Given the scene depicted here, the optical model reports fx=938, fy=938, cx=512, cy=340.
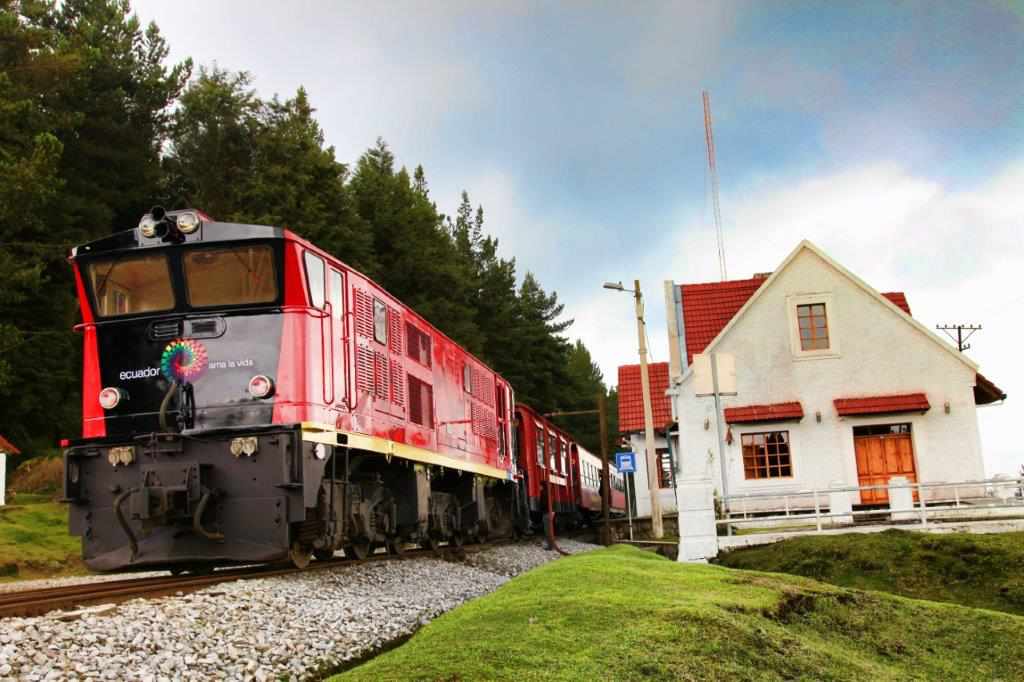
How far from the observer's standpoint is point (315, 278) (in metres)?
11.2

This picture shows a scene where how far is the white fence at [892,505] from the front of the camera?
14977mm

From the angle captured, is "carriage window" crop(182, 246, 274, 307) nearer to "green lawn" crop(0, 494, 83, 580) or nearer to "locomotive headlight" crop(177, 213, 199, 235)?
"locomotive headlight" crop(177, 213, 199, 235)

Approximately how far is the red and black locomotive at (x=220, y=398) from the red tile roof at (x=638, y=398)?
76.6ft

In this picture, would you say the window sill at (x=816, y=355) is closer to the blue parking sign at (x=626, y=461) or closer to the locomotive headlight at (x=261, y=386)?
the blue parking sign at (x=626, y=461)

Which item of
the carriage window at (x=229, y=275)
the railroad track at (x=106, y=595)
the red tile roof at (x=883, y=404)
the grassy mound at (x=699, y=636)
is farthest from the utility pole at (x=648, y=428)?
the grassy mound at (x=699, y=636)

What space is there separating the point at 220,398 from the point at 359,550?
4.16 m

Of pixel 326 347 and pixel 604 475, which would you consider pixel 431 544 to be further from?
pixel 604 475

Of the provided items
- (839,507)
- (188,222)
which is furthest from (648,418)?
(188,222)

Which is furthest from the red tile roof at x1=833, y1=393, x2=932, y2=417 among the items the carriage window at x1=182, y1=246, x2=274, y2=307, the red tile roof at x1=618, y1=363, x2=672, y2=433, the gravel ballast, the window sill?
the carriage window at x1=182, y1=246, x2=274, y2=307

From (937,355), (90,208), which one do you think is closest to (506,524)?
(937,355)

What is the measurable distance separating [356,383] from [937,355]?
1711 centimetres

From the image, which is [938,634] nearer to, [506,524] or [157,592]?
[157,592]

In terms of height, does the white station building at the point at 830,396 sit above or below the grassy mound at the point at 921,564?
above

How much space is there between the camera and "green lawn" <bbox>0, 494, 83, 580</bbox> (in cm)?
1855
